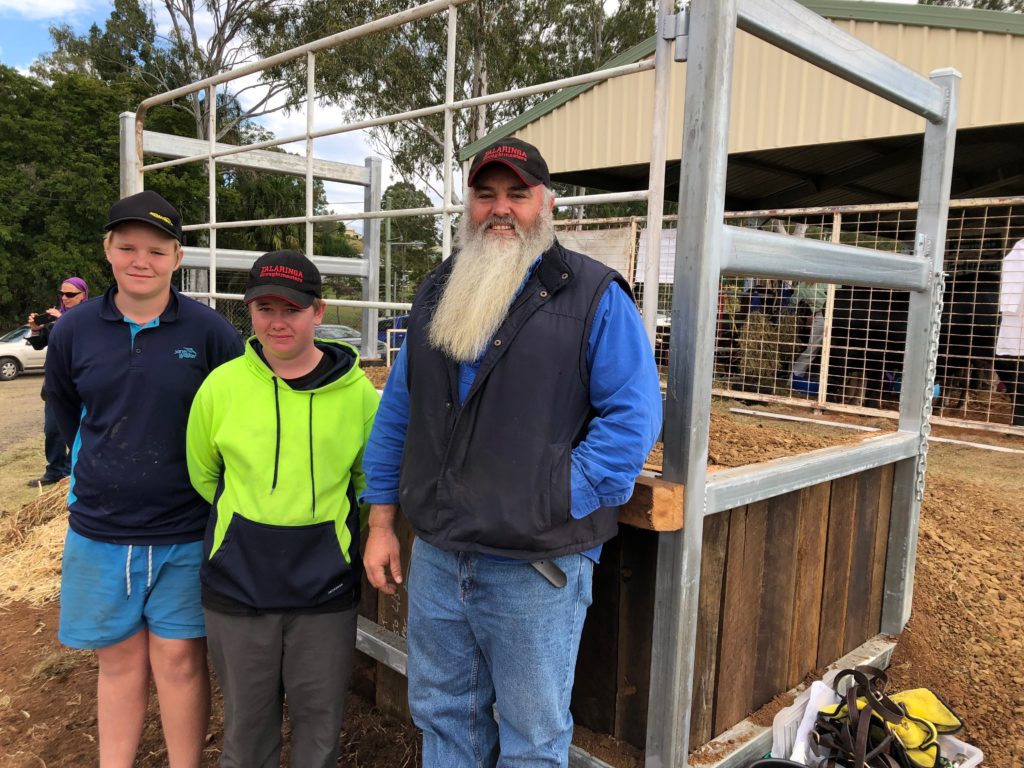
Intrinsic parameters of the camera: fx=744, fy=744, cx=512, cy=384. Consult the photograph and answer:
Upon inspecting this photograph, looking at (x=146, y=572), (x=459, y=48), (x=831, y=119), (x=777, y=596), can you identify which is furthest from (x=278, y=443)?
(x=459, y=48)

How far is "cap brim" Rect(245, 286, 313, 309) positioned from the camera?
1.91 meters

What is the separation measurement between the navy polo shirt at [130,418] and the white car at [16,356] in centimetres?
1483

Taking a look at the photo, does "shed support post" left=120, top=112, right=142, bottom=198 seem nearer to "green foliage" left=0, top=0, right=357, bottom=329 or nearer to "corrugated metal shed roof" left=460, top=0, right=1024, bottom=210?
"corrugated metal shed roof" left=460, top=0, right=1024, bottom=210

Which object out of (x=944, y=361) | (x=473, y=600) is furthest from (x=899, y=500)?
(x=944, y=361)

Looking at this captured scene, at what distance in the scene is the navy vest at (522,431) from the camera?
5.12ft

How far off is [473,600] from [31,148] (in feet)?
82.0

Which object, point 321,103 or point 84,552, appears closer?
point 84,552

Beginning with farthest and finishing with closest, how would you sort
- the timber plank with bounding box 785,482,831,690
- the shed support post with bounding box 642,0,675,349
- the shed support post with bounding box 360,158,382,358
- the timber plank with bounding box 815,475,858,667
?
the shed support post with bounding box 360,158,382,358 < the timber plank with bounding box 815,475,858,667 < the timber plank with bounding box 785,482,831,690 < the shed support post with bounding box 642,0,675,349

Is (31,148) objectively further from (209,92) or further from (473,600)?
(473,600)

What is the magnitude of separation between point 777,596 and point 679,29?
5.27 feet

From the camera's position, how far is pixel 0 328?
21.3 meters

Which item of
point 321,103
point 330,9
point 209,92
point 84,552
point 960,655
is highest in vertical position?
point 330,9

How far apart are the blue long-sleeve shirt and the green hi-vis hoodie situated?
53cm

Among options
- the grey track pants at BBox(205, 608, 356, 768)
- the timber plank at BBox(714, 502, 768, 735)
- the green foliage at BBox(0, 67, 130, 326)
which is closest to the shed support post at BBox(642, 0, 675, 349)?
the timber plank at BBox(714, 502, 768, 735)
